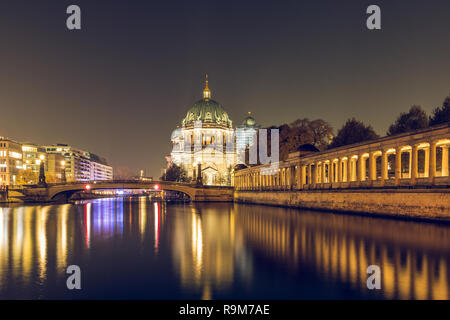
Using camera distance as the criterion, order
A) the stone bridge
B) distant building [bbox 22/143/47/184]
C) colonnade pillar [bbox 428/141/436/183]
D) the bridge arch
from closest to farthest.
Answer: colonnade pillar [bbox 428/141/436/183]
the bridge arch
the stone bridge
distant building [bbox 22/143/47/184]

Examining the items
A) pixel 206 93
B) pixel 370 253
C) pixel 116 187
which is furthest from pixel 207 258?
pixel 206 93

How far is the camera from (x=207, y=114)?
6634 inches

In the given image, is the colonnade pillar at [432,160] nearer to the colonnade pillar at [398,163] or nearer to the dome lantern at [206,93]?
the colonnade pillar at [398,163]

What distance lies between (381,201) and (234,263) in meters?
23.6

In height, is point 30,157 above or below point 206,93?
below

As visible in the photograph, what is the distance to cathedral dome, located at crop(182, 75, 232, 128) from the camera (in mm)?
167750

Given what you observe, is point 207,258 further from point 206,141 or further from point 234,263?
point 206,141

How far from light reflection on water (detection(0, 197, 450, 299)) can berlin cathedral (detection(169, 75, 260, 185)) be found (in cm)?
12162

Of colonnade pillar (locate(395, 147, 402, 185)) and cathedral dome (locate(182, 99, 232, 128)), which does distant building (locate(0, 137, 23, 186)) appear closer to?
cathedral dome (locate(182, 99, 232, 128))

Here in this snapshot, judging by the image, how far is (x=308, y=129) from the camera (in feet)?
273

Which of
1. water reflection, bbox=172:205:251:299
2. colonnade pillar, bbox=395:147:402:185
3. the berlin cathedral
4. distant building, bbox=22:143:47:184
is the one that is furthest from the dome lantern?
water reflection, bbox=172:205:251:299

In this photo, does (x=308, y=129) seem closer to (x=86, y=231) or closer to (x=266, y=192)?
(x=266, y=192)

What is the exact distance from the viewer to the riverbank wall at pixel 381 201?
2912 cm
